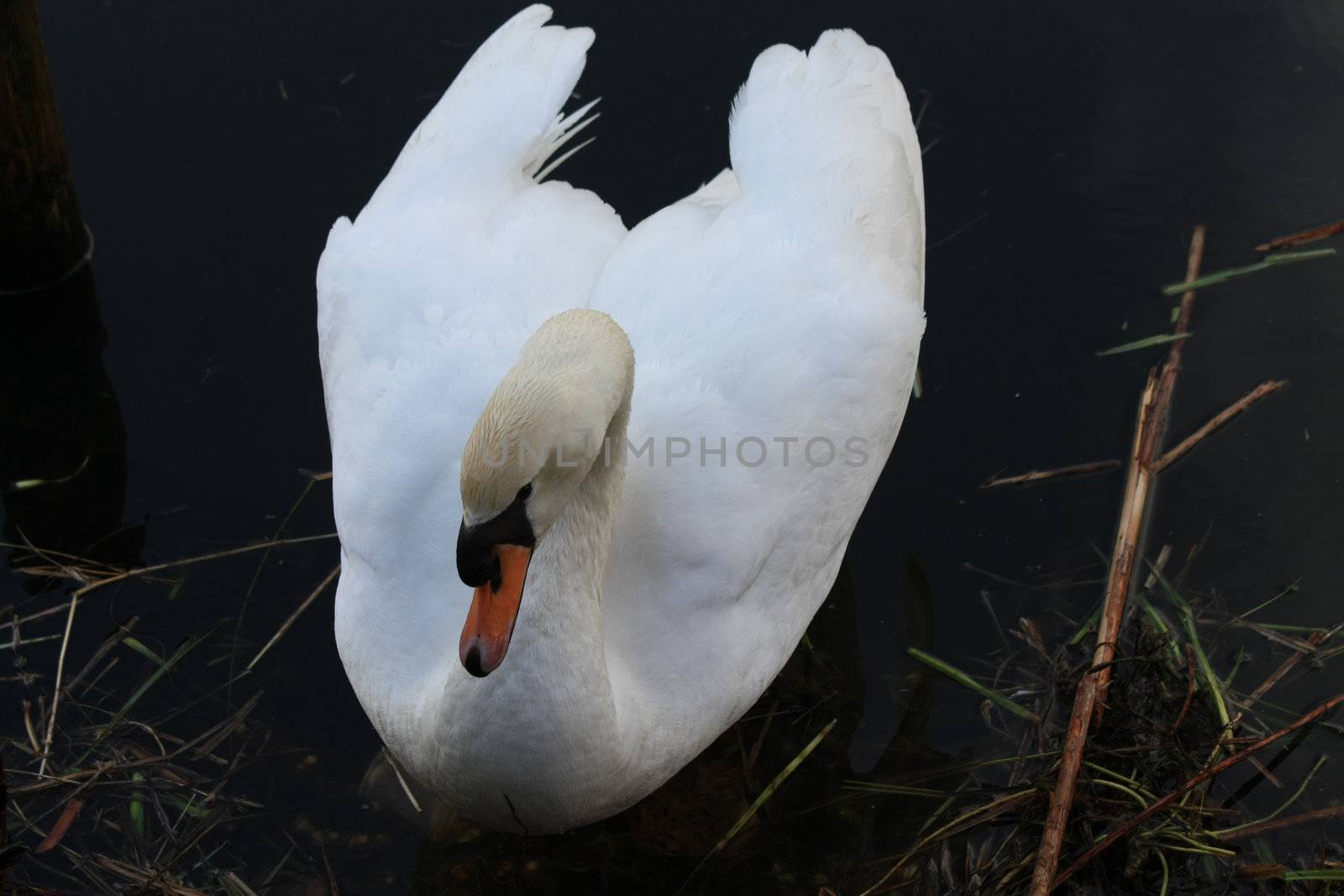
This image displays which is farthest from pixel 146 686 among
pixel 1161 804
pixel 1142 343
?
pixel 1142 343

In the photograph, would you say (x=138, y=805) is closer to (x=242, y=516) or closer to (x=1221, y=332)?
(x=242, y=516)

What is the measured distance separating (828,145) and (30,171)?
334cm

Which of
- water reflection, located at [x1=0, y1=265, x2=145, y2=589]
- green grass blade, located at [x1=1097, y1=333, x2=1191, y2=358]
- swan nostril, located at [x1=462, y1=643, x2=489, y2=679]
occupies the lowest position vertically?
green grass blade, located at [x1=1097, y1=333, x2=1191, y2=358]

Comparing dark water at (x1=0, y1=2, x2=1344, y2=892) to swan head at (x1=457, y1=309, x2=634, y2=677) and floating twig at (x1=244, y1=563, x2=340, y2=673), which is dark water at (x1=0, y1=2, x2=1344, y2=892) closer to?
floating twig at (x1=244, y1=563, x2=340, y2=673)

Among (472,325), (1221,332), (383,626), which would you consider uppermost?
(472,325)

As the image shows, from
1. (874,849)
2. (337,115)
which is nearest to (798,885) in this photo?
(874,849)

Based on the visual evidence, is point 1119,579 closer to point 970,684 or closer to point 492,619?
point 970,684

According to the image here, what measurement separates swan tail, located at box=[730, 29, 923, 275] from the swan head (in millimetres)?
1267

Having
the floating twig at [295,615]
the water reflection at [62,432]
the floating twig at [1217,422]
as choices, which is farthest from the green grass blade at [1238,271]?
the water reflection at [62,432]

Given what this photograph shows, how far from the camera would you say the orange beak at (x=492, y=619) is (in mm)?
3227

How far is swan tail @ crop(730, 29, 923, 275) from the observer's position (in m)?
4.38

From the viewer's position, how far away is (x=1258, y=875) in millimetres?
4051

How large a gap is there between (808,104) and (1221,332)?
222 cm

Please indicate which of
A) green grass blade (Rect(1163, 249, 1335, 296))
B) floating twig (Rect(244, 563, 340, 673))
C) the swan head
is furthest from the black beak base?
green grass blade (Rect(1163, 249, 1335, 296))
